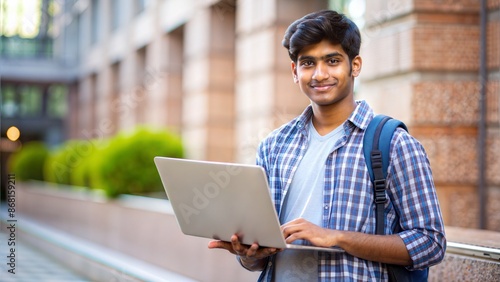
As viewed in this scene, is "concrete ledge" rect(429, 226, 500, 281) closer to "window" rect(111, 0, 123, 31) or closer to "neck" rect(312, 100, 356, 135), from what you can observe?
A: "neck" rect(312, 100, 356, 135)

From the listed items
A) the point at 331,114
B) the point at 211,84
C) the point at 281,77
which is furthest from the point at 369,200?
the point at 211,84

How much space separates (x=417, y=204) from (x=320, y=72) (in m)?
0.63

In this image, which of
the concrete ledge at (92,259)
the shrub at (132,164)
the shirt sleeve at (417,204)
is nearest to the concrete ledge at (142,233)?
the concrete ledge at (92,259)

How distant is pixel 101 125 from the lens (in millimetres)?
24141

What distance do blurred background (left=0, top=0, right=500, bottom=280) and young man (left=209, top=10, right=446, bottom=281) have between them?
409 cm

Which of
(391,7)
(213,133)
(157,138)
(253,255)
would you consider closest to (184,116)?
(213,133)

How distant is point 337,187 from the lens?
105 inches

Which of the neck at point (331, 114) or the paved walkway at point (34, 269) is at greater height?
the neck at point (331, 114)

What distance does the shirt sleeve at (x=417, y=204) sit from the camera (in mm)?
2557

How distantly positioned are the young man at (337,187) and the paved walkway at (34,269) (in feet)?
17.6

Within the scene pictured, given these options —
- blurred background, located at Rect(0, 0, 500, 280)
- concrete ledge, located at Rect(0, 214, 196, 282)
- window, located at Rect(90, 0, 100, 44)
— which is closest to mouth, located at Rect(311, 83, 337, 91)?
concrete ledge, located at Rect(0, 214, 196, 282)

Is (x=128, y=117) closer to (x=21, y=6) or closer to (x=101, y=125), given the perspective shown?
(x=101, y=125)

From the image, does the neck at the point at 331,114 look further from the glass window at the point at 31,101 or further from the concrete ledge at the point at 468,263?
the glass window at the point at 31,101

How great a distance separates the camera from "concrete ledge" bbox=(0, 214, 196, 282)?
531cm
